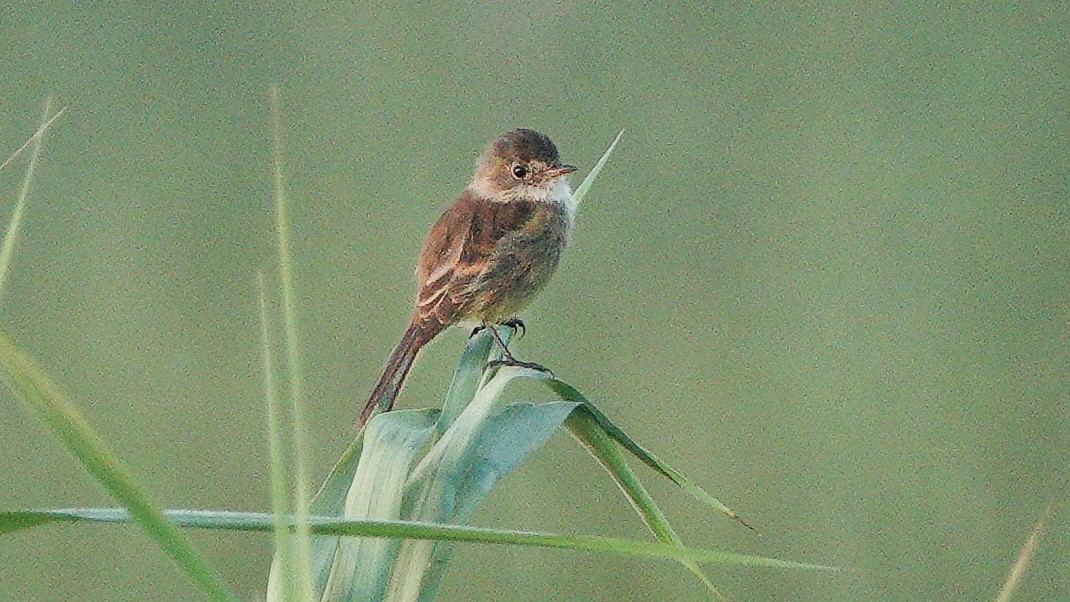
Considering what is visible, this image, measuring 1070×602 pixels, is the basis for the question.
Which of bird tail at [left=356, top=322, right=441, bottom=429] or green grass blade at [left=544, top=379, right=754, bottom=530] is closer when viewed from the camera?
green grass blade at [left=544, top=379, right=754, bottom=530]

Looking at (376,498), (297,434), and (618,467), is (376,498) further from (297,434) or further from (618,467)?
(297,434)

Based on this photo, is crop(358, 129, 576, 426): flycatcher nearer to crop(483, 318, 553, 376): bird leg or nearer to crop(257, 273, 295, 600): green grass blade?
crop(483, 318, 553, 376): bird leg

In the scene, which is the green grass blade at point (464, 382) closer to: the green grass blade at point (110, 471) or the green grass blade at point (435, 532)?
the green grass blade at point (435, 532)

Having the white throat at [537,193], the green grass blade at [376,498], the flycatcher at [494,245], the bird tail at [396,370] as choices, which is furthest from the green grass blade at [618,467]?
the white throat at [537,193]

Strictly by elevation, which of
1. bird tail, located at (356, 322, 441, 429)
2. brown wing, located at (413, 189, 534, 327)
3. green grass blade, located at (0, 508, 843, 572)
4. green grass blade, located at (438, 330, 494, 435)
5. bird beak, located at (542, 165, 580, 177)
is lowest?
bird tail, located at (356, 322, 441, 429)

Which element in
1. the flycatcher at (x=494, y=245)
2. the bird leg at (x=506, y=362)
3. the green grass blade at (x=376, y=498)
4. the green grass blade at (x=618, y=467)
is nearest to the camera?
the green grass blade at (x=376, y=498)

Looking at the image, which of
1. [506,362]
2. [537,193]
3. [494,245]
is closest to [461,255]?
[494,245]

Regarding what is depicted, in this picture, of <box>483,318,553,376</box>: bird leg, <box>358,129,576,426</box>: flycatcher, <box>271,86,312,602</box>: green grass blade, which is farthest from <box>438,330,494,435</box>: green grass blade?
<box>271,86,312,602</box>: green grass blade
